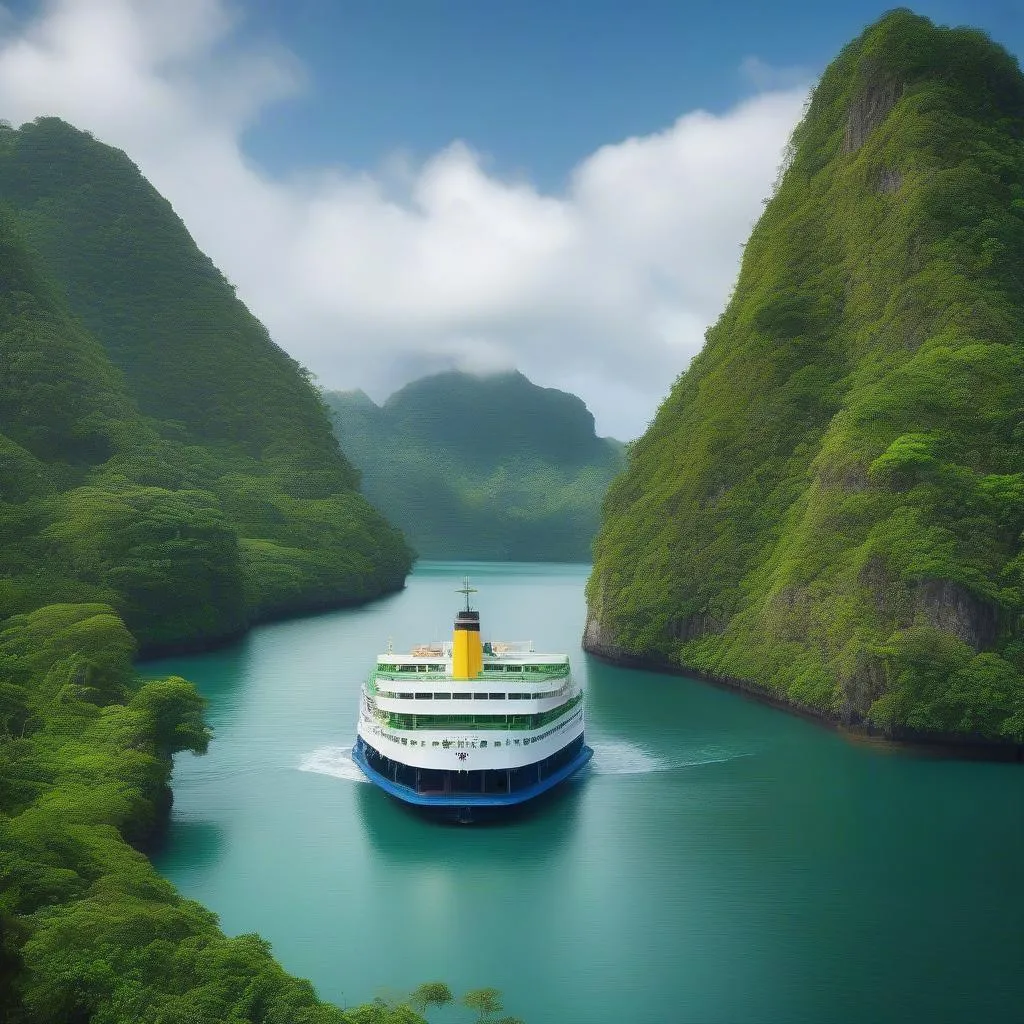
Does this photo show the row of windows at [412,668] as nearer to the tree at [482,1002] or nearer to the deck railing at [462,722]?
the deck railing at [462,722]

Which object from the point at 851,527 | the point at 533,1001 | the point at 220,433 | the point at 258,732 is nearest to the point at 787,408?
the point at 851,527

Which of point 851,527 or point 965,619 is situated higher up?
point 851,527

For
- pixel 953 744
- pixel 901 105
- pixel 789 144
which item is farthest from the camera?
pixel 789 144

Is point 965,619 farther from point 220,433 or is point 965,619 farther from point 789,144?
point 220,433

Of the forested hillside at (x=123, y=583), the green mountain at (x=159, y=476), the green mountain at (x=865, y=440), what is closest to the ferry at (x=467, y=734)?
the forested hillside at (x=123, y=583)

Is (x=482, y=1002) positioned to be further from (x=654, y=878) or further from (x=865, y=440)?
(x=865, y=440)

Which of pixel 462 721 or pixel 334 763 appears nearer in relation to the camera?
pixel 462 721

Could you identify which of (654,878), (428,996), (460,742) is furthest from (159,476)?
(428,996)
